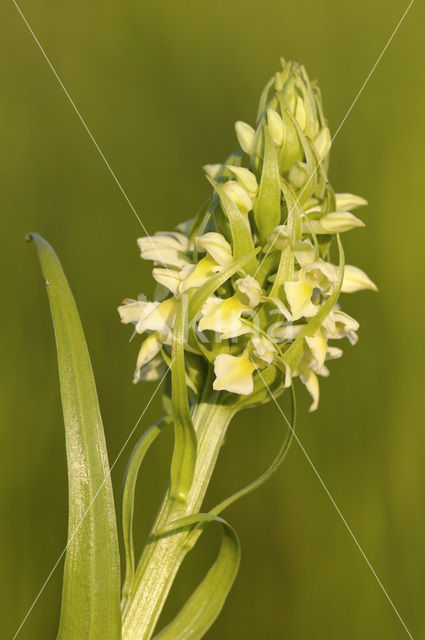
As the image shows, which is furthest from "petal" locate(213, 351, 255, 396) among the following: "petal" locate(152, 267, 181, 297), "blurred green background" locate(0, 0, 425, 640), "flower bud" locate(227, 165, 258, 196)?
"blurred green background" locate(0, 0, 425, 640)

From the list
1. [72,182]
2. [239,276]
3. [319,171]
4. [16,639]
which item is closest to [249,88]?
[72,182]

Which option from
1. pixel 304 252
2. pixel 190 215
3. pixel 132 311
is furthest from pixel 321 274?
pixel 190 215

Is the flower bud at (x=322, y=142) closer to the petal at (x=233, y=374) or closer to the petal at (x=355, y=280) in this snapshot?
the petal at (x=355, y=280)

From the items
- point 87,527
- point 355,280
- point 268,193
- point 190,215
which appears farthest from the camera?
point 190,215

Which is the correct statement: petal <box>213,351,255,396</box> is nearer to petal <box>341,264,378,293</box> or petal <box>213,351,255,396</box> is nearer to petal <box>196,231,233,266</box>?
petal <box>196,231,233,266</box>

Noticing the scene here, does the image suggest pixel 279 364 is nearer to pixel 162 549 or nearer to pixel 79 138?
pixel 162 549

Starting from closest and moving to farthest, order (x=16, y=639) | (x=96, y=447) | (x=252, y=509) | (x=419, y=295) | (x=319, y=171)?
(x=96, y=447)
(x=319, y=171)
(x=16, y=639)
(x=252, y=509)
(x=419, y=295)

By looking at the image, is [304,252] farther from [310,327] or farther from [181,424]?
[181,424]
